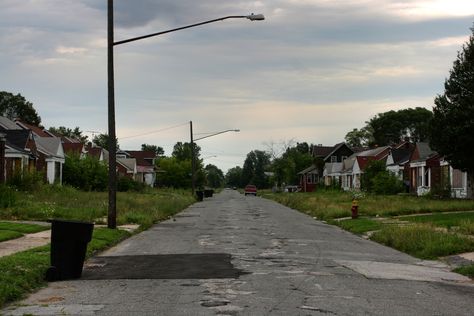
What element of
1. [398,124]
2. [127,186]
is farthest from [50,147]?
[398,124]

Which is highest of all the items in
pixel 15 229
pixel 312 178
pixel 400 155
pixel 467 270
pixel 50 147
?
pixel 50 147

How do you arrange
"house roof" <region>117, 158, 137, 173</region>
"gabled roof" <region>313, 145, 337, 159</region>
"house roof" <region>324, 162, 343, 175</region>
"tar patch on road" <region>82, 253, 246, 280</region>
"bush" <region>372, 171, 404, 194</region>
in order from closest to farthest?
"tar patch on road" <region>82, 253, 246, 280</region>
"bush" <region>372, 171, 404, 194</region>
"house roof" <region>117, 158, 137, 173</region>
"house roof" <region>324, 162, 343, 175</region>
"gabled roof" <region>313, 145, 337, 159</region>

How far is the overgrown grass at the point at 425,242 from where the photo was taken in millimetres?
16447

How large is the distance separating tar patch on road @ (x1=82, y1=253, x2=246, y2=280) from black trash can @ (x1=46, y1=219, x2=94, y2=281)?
0.38 metres

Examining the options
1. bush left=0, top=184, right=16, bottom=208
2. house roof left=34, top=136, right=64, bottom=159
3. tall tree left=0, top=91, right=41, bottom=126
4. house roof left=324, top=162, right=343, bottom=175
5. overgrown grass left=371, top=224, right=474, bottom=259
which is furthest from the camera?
tall tree left=0, top=91, right=41, bottom=126

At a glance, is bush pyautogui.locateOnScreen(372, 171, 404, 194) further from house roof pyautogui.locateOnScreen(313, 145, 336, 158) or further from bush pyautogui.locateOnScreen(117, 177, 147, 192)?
house roof pyautogui.locateOnScreen(313, 145, 336, 158)

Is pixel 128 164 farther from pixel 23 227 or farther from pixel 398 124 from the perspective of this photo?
pixel 23 227

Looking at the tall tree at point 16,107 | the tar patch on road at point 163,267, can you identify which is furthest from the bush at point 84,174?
the tall tree at point 16,107

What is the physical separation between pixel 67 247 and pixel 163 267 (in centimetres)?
229

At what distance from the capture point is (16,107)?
111750mm

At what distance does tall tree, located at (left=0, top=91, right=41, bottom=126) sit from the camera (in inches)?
4336

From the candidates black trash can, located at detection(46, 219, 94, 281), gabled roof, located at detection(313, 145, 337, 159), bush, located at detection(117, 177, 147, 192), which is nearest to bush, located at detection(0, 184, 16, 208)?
black trash can, located at detection(46, 219, 94, 281)

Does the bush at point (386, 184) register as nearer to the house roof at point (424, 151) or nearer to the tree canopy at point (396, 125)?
the house roof at point (424, 151)

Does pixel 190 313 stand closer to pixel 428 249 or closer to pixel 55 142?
pixel 428 249
